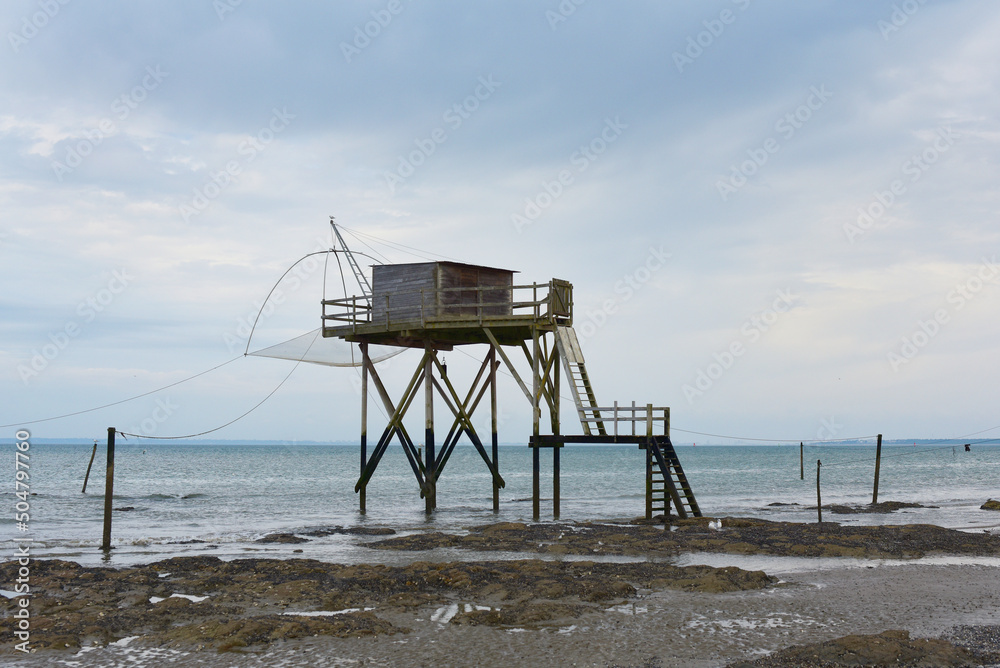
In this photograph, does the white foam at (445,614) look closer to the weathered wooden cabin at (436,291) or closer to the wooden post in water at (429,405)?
the weathered wooden cabin at (436,291)

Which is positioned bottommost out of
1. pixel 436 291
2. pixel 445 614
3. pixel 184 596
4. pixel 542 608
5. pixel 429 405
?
pixel 184 596

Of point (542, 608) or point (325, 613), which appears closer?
point (542, 608)

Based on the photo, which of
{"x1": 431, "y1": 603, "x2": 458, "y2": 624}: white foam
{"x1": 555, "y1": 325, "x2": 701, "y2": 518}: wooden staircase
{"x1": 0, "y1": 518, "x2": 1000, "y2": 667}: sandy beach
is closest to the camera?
{"x1": 0, "y1": 518, "x2": 1000, "y2": 667}: sandy beach

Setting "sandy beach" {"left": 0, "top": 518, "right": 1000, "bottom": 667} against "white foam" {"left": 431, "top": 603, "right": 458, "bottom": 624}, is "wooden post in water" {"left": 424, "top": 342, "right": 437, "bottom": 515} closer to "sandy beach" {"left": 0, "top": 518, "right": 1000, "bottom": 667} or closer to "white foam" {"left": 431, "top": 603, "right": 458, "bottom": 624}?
"sandy beach" {"left": 0, "top": 518, "right": 1000, "bottom": 667}

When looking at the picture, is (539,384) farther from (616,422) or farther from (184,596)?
(184,596)

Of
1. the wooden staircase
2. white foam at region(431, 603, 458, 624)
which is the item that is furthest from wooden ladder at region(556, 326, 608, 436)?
white foam at region(431, 603, 458, 624)

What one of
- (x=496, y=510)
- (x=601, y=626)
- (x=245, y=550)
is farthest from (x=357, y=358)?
(x=601, y=626)

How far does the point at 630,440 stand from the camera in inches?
998

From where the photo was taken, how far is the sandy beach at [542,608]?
432 inches

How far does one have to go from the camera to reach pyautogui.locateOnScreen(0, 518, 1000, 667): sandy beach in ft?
36.0

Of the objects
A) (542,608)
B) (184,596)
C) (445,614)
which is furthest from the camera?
(184,596)

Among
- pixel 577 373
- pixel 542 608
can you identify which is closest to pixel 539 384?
pixel 577 373

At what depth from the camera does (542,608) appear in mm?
13070

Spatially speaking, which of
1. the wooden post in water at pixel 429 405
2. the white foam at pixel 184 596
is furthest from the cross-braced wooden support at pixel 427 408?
the white foam at pixel 184 596
